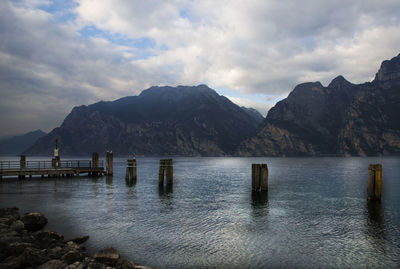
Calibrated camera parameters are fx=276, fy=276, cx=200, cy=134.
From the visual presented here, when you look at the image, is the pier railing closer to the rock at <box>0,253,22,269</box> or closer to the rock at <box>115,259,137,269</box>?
the rock at <box>0,253,22,269</box>

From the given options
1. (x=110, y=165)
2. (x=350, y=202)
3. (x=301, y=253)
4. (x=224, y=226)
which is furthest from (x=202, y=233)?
(x=110, y=165)

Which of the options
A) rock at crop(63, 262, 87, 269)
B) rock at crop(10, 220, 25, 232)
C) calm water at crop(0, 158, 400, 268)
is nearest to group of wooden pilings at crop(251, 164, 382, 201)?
calm water at crop(0, 158, 400, 268)

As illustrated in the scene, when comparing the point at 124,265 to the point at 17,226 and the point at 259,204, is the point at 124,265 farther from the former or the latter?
the point at 259,204

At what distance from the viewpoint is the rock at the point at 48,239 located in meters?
15.7

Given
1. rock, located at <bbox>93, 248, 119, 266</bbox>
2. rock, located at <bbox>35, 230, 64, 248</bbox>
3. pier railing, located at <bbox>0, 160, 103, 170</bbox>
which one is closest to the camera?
rock, located at <bbox>93, 248, 119, 266</bbox>

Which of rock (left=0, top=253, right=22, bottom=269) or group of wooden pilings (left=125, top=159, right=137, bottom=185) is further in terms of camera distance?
group of wooden pilings (left=125, top=159, right=137, bottom=185)

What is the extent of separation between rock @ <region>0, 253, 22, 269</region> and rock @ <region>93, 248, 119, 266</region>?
336cm

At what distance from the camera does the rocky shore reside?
1224cm

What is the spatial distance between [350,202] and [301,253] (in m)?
20.3

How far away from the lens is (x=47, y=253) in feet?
46.3

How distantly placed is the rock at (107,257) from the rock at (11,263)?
3.36m

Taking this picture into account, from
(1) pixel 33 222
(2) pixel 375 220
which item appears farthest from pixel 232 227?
(1) pixel 33 222

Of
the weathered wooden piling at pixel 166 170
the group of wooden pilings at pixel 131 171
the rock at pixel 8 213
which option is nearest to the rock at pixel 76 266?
the rock at pixel 8 213

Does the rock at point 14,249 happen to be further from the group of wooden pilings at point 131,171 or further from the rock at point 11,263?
the group of wooden pilings at point 131,171
